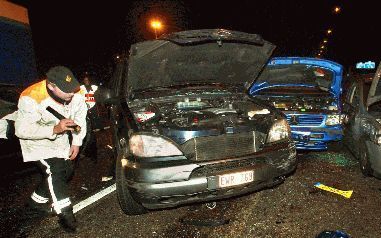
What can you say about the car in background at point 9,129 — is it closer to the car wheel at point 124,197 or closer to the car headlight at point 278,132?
the car wheel at point 124,197

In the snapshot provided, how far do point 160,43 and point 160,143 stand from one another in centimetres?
134

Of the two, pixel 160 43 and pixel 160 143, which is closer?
pixel 160 143

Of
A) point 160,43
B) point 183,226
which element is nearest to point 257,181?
point 183,226

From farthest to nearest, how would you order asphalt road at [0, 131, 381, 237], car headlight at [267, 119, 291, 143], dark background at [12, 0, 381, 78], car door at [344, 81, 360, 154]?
dark background at [12, 0, 381, 78] → car door at [344, 81, 360, 154] → car headlight at [267, 119, 291, 143] → asphalt road at [0, 131, 381, 237]

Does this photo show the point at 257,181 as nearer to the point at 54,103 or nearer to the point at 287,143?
the point at 287,143

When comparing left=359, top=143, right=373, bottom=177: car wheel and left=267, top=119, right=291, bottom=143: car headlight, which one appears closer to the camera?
left=267, top=119, right=291, bottom=143: car headlight

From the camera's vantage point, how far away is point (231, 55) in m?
4.51

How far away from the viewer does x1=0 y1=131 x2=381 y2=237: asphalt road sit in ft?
10.6

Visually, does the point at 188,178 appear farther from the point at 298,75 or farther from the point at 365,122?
the point at 298,75

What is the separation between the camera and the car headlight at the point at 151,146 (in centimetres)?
313

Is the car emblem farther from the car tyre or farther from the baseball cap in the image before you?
the baseball cap

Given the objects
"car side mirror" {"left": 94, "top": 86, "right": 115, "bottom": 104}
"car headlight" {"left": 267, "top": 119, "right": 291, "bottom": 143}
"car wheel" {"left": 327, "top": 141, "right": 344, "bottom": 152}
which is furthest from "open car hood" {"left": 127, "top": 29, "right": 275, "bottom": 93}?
"car wheel" {"left": 327, "top": 141, "right": 344, "bottom": 152}

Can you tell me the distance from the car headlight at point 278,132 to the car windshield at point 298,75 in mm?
2638

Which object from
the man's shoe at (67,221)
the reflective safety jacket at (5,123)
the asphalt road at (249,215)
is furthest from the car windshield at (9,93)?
the man's shoe at (67,221)
